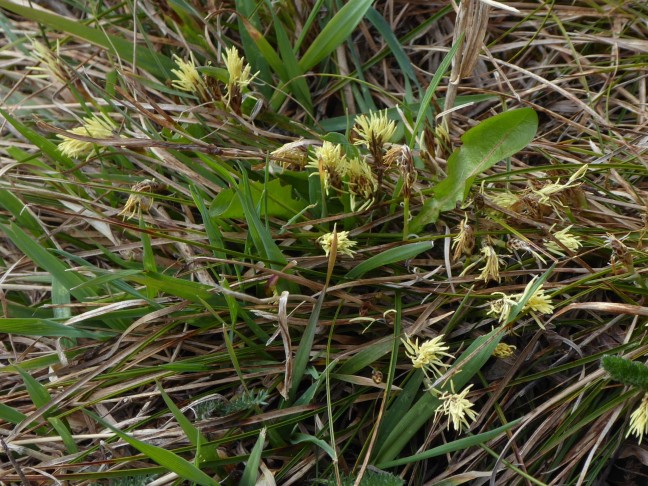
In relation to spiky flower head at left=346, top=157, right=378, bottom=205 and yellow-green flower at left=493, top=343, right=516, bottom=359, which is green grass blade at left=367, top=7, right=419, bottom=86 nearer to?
spiky flower head at left=346, top=157, right=378, bottom=205

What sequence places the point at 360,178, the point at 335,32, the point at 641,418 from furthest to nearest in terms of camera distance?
the point at 335,32, the point at 360,178, the point at 641,418

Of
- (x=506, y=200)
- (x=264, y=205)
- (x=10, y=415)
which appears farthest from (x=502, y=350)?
(x=10, y=415)

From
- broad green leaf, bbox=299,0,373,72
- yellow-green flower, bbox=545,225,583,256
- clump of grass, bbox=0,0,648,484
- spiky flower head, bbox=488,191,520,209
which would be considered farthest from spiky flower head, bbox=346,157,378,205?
broad green leaf, bbox=299,0,373,72

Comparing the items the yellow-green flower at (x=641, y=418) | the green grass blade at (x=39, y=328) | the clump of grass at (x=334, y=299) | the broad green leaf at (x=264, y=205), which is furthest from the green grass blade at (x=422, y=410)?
the green grass blade at (x=39, y=328)

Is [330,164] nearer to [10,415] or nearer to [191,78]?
[191,78]

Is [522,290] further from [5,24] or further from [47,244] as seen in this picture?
[5,24]

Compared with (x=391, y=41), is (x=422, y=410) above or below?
below
